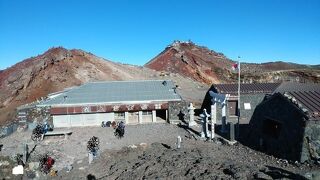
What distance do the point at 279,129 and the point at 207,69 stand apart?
1914 inches

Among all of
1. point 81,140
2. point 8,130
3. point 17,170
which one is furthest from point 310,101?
point 8,130

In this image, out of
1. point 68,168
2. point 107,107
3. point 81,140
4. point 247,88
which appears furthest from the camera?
point 247,88

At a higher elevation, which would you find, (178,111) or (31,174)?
(178,111)

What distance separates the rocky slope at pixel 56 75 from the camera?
4503 centimetres

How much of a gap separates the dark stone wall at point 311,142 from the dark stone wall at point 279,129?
21 cm

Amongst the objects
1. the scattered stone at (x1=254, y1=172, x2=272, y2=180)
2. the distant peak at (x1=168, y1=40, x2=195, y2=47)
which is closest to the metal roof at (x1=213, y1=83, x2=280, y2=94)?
the scattered stone at (x1=254, y1=172, x2=272, y2=180)

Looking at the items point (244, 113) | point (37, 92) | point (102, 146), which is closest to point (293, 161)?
point (102, 146)

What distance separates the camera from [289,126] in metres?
18.9

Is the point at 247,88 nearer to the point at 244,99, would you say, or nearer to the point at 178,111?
the point at 244,99

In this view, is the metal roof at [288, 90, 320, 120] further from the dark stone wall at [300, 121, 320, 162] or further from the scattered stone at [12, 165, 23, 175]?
the scattered stone at [12, 165, 23, 175]

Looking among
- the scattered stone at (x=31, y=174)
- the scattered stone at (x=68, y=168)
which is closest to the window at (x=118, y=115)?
the scattered stone at (x=68, y=168)

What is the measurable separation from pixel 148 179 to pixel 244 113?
17.7 m

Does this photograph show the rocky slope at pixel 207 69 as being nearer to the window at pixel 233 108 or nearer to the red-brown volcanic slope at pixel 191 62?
the red-brown volcanic slope at pixel 191 62

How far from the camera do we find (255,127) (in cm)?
2262
